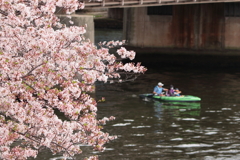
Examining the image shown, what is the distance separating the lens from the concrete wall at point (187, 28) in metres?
47.6

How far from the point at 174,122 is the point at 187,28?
24.5 meters

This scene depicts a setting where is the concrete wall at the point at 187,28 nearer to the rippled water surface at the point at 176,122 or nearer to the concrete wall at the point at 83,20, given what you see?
the rippled water surface at the point at 176,122

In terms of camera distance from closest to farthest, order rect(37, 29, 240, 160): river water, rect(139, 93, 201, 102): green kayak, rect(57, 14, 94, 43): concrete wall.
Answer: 1. rect(37, 29, 240, 160): river water
2. rect(57, 14, 94, 43): concrete wall
3. rect(139, 93, 201, 102): green kayak

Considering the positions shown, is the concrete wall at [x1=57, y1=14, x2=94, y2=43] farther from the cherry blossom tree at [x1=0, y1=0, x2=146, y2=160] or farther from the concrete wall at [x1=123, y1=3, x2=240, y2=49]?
the concrete wall at [x1=123, y1=3, x2=240, y2=49]

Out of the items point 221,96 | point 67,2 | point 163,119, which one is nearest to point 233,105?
point 221,96

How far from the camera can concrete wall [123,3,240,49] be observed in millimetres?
47594

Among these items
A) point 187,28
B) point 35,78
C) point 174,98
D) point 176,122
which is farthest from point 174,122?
point 187,28

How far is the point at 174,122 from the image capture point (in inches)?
980

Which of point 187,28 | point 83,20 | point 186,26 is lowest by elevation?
point 187,28

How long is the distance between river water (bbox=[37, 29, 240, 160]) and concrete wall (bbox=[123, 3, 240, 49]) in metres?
8.61

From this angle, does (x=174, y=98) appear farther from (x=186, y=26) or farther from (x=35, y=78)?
→ (x=35, y=78)

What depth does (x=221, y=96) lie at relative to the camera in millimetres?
32219

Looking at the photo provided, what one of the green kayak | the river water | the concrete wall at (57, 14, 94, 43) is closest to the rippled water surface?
the river water

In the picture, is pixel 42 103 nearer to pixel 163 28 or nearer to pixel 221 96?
pixel 221 96
